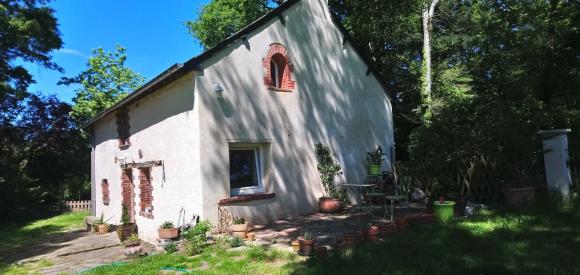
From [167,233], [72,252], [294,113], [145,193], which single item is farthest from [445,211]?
[72,252]

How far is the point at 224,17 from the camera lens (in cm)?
2727

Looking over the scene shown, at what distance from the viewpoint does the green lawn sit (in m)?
5.19

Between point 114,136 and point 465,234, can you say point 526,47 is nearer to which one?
point 465,234

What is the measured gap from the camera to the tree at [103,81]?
28.5 m

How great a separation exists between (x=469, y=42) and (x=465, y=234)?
1632 centimetres

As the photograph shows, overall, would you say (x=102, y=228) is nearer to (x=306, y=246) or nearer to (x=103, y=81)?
(x=306, y=246)

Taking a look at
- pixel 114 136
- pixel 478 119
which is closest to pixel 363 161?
pixel 478 119

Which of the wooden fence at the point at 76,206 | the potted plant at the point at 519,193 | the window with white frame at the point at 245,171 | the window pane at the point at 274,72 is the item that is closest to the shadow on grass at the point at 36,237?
the wooden fence at the point at 76,206

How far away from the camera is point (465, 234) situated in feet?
21.8

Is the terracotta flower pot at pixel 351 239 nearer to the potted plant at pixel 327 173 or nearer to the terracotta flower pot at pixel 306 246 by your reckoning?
the terracotta flower pot at pixel 306 246

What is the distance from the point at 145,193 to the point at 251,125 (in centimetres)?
393

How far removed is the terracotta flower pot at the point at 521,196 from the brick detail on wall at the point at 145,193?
8740 mm

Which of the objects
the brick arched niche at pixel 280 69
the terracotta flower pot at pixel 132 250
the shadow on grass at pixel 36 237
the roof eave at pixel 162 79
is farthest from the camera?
the brick arched niche at pixel 280 69

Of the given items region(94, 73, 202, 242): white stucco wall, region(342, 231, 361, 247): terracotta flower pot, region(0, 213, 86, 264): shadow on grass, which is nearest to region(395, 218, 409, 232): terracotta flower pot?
region(342, 231, 361, 247): terracotta flower pot
